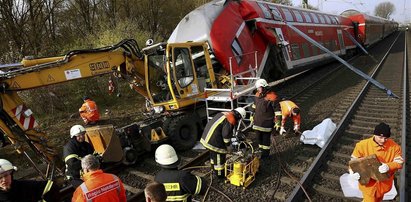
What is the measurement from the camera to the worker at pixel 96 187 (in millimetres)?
3490

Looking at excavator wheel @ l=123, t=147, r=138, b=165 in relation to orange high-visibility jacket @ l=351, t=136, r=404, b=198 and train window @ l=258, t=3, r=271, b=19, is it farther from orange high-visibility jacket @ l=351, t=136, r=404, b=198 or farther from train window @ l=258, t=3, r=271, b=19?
train window @ l=258, t=3, r=271, b=19

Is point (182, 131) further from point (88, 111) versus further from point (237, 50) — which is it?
point (237, 50)

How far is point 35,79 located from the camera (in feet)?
18.6

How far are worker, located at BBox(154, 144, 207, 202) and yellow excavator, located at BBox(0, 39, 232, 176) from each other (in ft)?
10.2

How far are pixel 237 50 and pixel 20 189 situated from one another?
784 cm

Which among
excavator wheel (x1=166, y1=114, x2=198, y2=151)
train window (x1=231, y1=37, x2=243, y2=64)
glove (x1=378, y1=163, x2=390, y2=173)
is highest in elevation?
train window (x1=231, y1=37, x2=243, y2=64)

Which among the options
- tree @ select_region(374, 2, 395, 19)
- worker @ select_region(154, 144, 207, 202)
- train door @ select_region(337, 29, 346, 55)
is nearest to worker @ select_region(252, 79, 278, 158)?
worker @ select_region(154, 144, 207, 202)

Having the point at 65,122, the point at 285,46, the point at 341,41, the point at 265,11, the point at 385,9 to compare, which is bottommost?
the point at 65,122

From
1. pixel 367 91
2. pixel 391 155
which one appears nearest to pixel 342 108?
pixel 367 91

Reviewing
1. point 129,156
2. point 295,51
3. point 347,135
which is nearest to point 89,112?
point 129,156

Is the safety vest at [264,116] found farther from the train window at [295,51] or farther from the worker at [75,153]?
the train window at [295,51]

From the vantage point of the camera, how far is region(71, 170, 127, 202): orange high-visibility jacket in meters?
3.48

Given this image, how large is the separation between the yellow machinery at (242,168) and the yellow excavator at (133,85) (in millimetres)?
2090

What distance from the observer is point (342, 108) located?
34.0 feet
